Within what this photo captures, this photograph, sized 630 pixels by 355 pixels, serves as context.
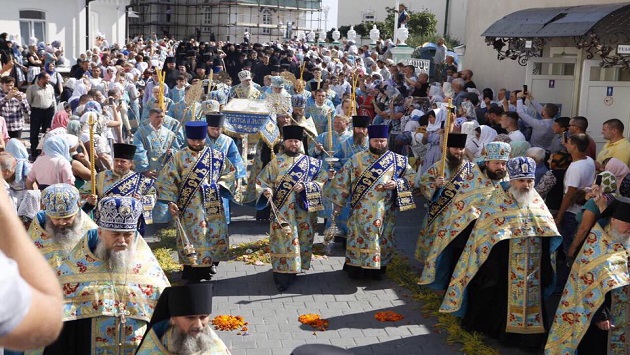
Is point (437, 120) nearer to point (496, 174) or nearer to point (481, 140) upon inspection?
point (481, 140)

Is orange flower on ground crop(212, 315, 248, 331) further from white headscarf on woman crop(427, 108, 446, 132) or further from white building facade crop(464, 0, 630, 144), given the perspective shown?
white building facade crop(464, 0, 630, 144)

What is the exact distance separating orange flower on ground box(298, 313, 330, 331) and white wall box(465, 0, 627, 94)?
26.6 ft

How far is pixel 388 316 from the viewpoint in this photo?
7.96 metres

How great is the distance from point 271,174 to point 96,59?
14409 mm

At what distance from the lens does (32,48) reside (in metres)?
22.0

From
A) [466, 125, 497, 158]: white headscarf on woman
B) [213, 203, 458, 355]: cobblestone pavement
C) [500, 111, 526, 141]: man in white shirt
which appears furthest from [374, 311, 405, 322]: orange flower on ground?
[500, 111, 526, 141]: man in white shirt

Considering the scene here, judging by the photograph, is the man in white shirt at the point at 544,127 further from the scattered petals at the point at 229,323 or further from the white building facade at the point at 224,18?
the white building facade at the point at 224,18

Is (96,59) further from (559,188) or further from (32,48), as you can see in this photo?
(559,188)

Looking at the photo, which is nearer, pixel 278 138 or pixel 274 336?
pixel 274 336

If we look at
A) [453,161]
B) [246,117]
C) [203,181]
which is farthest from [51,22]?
[453,161]

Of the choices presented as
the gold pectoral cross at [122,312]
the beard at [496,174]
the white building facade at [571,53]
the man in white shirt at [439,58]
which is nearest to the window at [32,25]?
the man in white shirt at [439,58]

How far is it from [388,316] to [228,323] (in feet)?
5.23

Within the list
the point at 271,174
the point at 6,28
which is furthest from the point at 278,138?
the point at 6,28

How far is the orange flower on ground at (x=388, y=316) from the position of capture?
311 inches
